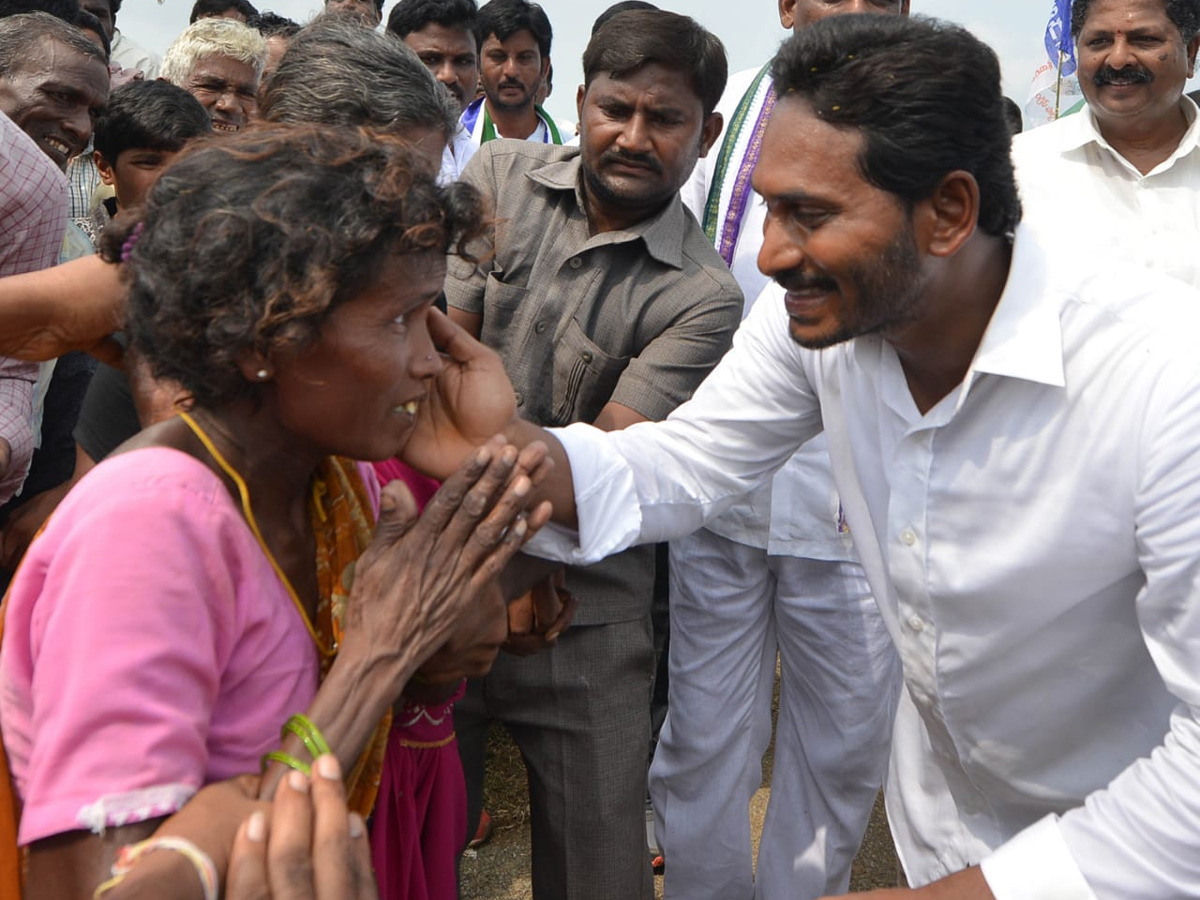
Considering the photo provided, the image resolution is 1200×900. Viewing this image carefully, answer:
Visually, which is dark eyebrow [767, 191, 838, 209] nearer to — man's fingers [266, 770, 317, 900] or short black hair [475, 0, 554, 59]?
man's fingers [266, 770, 317, 900]

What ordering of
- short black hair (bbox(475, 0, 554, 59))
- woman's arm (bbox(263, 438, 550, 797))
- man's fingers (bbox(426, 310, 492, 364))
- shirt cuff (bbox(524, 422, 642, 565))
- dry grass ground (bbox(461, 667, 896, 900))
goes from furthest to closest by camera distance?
A: short black hair (bbox(475, 0, 554, 59)) → dry grass ground (bbox(461, 667, 896, 900)) → shirt cuff (bbox(524, 422, 642, 565)) → man's fingers (bbox(426, 310, 492, 364)) → woman's arm (bbox(263, 438, 550, 797))

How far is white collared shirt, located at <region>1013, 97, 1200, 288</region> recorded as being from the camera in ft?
13.4

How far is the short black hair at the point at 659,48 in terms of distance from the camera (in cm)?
321

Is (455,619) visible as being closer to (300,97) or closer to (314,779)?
(314,779)

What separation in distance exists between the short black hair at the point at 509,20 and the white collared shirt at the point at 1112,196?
3770 mm

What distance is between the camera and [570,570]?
3.00 m

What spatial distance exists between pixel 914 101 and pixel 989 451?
655 mm

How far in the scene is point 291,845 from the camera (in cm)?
138

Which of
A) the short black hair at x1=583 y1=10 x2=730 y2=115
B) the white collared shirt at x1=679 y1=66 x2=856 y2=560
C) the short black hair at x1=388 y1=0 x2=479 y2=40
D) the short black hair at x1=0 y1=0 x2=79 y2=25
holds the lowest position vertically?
the white collared shirt at x1=679 y1=66 x2=856 y2=560

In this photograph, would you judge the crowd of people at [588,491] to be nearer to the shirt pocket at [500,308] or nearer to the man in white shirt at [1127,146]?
the shirt pocket at [500,308]

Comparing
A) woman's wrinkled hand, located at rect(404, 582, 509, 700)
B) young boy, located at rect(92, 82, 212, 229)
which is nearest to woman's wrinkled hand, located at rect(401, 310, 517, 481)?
woman's wrinkled hand, located at rect(404, 582, 509, 700)

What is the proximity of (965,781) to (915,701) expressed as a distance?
0.70 ft

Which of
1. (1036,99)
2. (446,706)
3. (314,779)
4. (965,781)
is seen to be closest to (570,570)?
(446,706)

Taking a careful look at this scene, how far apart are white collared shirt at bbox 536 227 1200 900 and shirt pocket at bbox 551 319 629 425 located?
47cm
